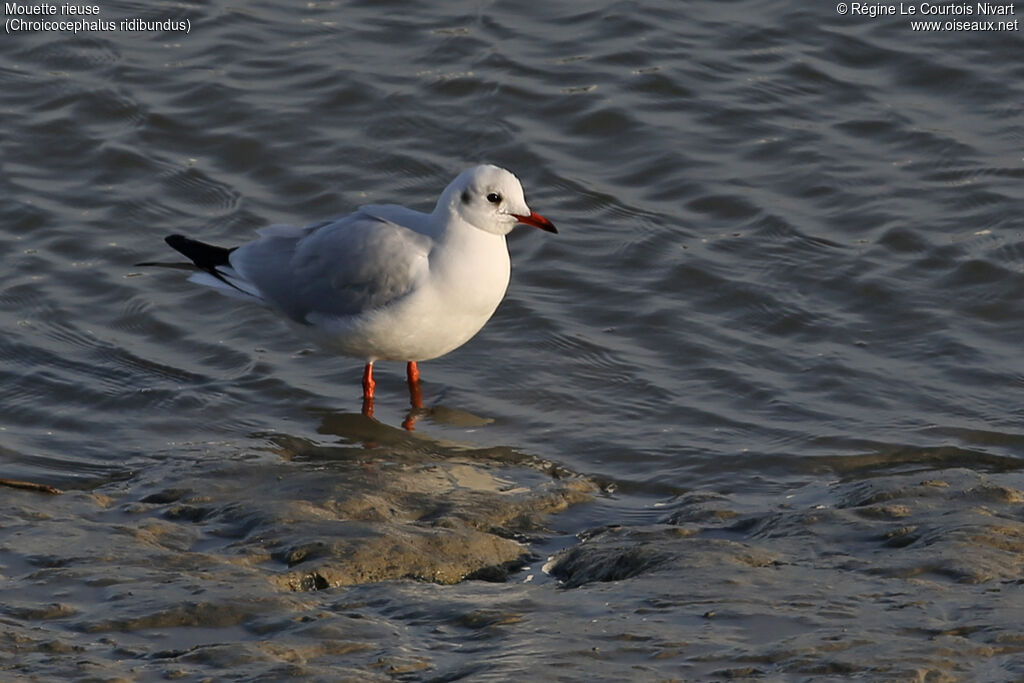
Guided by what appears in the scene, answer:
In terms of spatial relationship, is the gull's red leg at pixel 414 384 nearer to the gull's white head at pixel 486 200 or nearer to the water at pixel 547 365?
the water at pixel 547 365

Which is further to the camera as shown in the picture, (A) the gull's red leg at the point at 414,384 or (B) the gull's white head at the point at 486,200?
(A) the gull's red leg at the point at 414,384

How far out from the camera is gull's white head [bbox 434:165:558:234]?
6969 millimetres

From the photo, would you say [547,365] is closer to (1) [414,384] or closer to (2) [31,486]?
(1) [414,384]

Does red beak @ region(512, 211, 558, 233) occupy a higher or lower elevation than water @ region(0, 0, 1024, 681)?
higher

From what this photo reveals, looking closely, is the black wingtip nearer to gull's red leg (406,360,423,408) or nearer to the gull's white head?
gull's red leg (406,360,423,408)

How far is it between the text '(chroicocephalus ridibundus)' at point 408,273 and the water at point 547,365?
1.46 feet

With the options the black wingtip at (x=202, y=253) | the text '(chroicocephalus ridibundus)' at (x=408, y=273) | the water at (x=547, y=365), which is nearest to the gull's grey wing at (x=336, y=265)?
the text '(chroicocephalus ridibundus)' at (x=408, y=273)

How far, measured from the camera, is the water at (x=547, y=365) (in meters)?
4.41

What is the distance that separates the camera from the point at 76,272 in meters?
8.48

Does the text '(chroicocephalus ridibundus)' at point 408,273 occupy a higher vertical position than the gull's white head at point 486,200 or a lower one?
lower

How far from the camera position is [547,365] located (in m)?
7.73

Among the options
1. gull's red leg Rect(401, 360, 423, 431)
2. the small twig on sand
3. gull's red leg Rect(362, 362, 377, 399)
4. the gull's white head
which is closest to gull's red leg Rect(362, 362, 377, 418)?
gull's red leg Rect(362, 362, 377, 399)

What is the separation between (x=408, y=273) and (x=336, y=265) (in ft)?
1.31

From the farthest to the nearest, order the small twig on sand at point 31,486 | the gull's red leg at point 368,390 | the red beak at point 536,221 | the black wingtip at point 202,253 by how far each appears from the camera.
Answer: the black wingtip at point 202,253
the gull's red leg at point 368,390
the red beak at point 536,221
the small twig on sand at point 31,486
